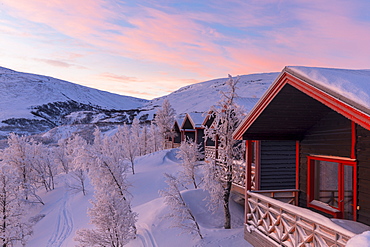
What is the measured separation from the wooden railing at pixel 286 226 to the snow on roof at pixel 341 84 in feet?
6.90

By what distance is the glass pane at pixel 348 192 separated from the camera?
695cm

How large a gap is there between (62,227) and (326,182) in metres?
19.5

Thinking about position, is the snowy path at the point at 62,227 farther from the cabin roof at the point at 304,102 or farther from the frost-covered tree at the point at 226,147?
the cabin roof at the point at 304,102

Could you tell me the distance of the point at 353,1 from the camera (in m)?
11.3

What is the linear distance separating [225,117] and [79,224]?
1452 cm

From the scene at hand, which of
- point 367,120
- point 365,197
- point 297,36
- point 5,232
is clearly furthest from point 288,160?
point 5,232

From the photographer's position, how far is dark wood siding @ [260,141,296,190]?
10.4m

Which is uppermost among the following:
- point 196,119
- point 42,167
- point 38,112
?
point 38,112

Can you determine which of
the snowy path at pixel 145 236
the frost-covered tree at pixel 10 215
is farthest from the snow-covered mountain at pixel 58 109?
the snowy path at pixel 145 236

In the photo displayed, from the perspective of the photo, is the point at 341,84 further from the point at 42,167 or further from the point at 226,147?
the point at 42,167

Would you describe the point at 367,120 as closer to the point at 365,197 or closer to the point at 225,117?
the point at 365,197

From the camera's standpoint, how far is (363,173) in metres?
6.33

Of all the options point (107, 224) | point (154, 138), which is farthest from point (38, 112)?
point (107, 224)

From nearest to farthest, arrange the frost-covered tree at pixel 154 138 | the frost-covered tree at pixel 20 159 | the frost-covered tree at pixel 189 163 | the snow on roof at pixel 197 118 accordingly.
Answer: the frost-covered tree at pixel 189 163, the snow on roof at pixel 197 118, the frost-covered tree at pixel 20 159, the frost-covered tree at pixel 154 138
